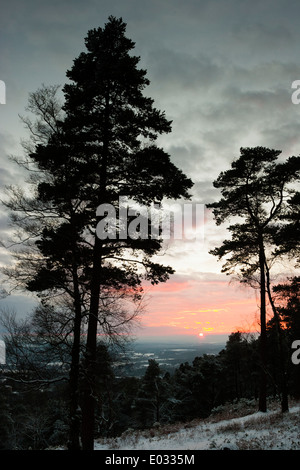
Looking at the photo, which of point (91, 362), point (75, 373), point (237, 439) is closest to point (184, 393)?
point (237, 439)

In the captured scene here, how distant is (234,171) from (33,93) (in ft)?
34.4

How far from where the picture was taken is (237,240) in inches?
625

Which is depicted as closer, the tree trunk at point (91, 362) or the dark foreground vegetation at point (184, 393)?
the tree trunk at point (91, 362)

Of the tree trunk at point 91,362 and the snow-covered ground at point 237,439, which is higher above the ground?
the tree trunk at point 91,362

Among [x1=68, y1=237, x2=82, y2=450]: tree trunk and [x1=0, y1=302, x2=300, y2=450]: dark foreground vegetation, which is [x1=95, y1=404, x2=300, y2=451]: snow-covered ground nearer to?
[x1=68, y1=237, x2=82, y2=450]: tree trunk

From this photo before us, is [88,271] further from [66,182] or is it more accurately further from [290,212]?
[290,212]

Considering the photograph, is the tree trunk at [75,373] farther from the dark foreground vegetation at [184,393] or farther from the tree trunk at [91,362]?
the dark foreground vegetation at [184,393]

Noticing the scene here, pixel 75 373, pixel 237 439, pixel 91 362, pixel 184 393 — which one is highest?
pixel 91 362

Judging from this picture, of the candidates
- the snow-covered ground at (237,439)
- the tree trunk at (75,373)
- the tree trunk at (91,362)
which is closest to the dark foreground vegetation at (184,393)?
the snow-covered ground at (237,439)

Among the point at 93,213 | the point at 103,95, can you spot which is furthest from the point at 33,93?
the point at 93,213

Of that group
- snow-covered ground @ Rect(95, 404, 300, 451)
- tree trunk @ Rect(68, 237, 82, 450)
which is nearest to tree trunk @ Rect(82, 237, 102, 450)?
tree trunk @ Rect(68, 237, 82, 450)

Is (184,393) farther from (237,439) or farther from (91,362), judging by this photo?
(91,362)

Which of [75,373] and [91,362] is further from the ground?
[91,362]

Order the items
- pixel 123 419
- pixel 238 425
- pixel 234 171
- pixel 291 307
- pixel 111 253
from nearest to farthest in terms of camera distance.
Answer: pixel 111 253 < pixel 238 425 < pixel 234 171 < pixel 291 307 < pixel 123 419
